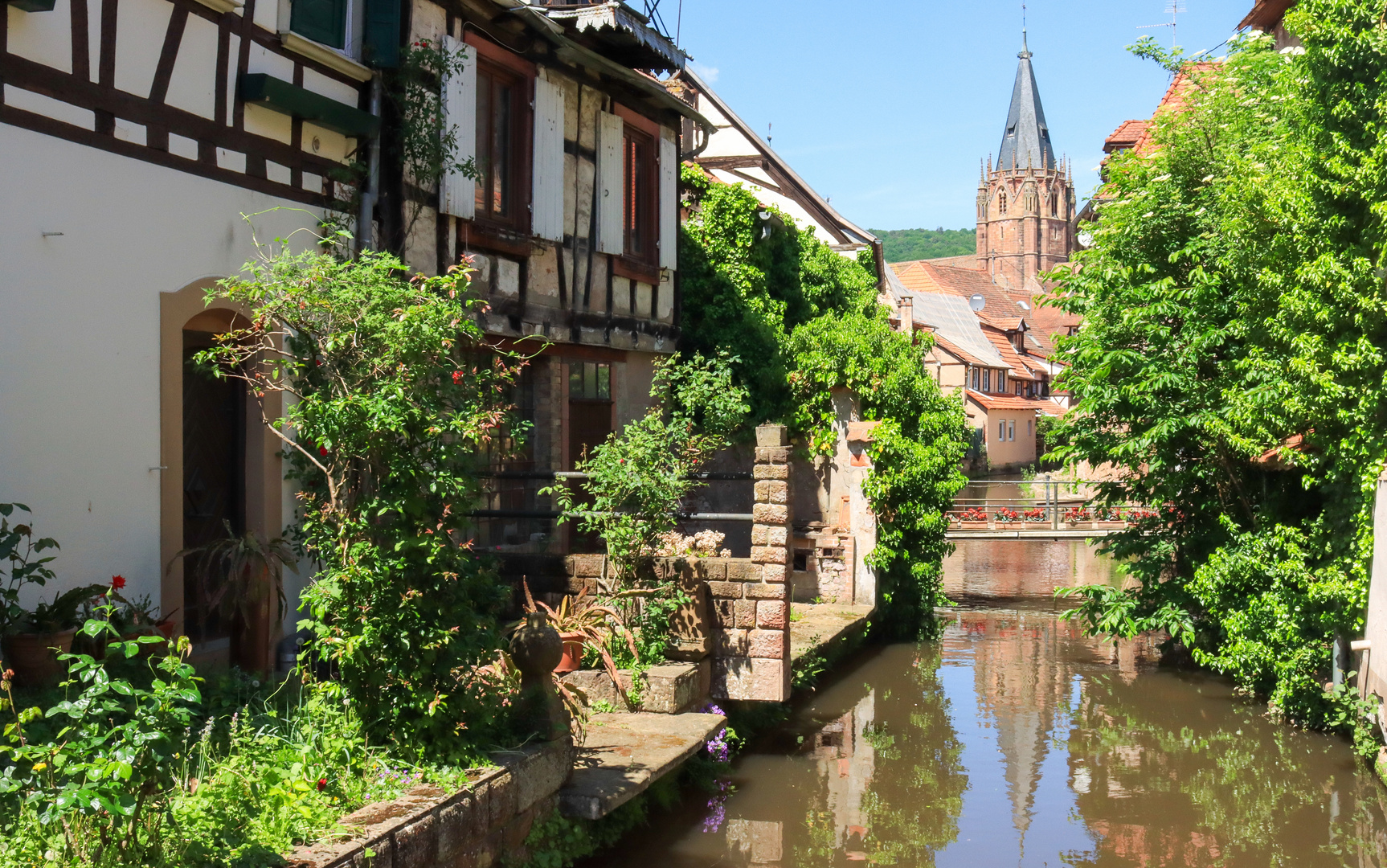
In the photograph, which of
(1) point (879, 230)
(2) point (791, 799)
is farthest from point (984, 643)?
(1) point (879, 230)

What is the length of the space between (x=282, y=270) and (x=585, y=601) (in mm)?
4277

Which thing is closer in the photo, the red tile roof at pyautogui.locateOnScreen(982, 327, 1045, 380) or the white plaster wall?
the white plaster wall

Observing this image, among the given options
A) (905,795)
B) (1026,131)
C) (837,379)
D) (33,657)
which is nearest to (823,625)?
(837,379)

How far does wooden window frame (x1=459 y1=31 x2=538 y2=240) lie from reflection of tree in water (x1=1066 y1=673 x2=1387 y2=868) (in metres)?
6.58

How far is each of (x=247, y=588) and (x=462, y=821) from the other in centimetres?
259

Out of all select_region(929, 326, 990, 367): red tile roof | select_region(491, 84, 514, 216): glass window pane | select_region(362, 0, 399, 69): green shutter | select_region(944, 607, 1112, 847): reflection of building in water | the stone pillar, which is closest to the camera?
the stone pillar

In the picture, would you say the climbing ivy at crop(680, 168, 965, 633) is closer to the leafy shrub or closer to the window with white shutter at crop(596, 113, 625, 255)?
the window with white shutter at crop(596, 113, 625, 255)

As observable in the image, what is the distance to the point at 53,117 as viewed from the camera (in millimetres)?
6426

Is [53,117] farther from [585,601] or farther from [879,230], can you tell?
[879,230]

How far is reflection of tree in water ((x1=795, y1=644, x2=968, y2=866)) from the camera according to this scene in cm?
772

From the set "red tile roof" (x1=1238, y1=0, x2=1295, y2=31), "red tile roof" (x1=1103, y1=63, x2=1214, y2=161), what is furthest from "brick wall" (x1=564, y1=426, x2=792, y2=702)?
"red tile roof" (x1=1238, y1=0, x2=1295, y2=31)

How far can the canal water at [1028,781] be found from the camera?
7.78 m

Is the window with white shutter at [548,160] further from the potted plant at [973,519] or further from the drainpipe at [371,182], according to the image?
the potted plant at [973,519]

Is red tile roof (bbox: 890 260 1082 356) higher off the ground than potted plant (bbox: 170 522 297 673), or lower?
higher
